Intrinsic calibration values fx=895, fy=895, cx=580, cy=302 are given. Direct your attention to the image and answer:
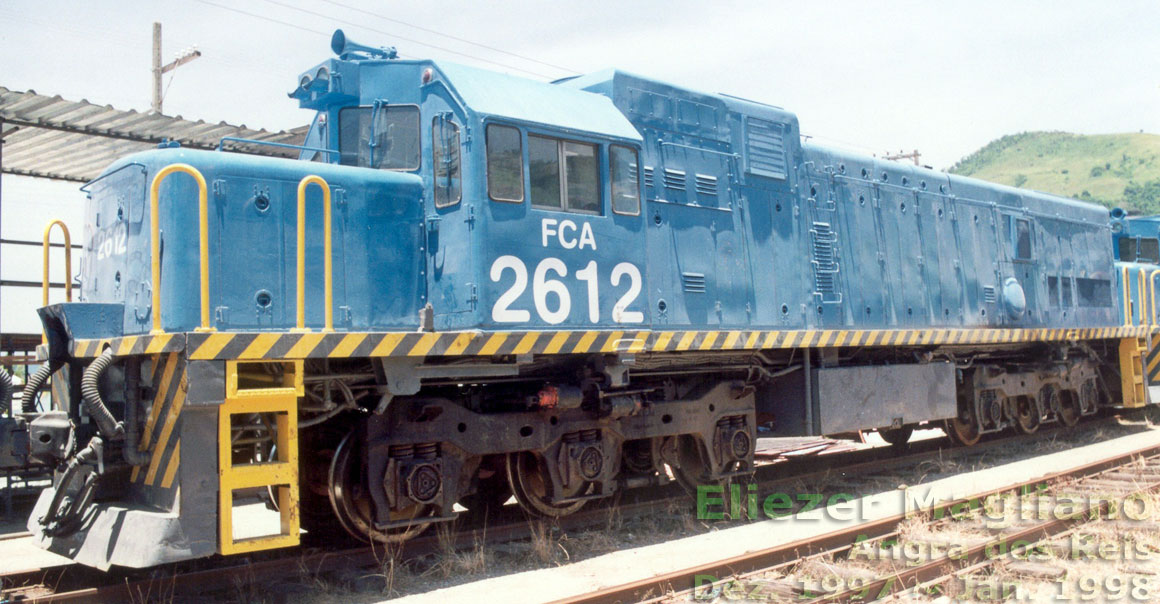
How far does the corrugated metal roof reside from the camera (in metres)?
9.55

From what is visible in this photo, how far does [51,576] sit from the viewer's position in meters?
6.30

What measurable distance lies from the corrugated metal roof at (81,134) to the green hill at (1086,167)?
13962 cm

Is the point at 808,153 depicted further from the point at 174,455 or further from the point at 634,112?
the point at 174,455

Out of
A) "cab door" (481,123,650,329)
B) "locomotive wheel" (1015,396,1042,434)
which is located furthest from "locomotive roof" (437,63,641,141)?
"locomotive wheel" (1015,396,1042,434)

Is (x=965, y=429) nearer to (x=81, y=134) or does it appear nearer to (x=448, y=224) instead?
(x=448, y=224)

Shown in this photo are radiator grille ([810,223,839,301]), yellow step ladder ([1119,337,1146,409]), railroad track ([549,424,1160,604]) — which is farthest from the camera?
yellow step ladder ([1119,337,1146,409])

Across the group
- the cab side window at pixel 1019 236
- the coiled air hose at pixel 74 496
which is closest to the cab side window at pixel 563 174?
the coiled air hose at pixel 74 496

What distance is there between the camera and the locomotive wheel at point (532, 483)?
7.76 meters

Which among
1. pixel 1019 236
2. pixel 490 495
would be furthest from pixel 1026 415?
pixel 490 495

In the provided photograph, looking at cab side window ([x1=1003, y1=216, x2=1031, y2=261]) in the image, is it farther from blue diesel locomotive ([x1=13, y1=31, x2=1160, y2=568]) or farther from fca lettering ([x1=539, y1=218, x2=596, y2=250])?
fca lettering ([x1=539, y1=218, x2=596, y2=250])

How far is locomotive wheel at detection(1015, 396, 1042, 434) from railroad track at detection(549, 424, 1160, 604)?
4.53 m

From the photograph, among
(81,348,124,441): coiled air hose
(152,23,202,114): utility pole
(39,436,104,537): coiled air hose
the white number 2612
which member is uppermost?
(152,23,202,114): utility pole

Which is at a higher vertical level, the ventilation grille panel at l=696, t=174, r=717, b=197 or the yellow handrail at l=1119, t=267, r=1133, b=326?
the ventilation grille panel at l=696, t=174, r=717, b=197

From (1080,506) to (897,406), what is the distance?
2374 mm
